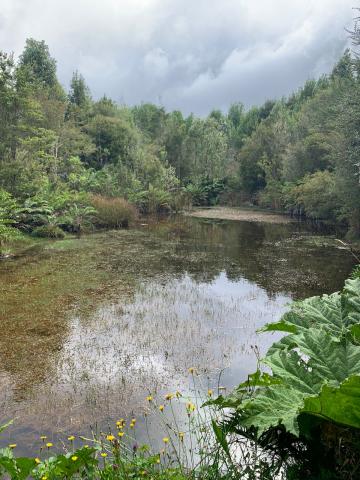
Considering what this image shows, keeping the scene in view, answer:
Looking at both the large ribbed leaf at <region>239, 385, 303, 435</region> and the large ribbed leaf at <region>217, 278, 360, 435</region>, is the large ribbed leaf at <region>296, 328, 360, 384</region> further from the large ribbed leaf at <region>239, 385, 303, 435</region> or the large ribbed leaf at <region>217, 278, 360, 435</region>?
the large ribbed leaf at <region>239, 385, 303, 435</region>

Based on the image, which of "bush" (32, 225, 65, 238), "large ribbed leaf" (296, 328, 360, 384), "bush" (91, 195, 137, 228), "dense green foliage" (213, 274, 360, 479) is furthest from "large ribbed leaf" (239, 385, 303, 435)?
"bush" (91, 195, 137, 228)

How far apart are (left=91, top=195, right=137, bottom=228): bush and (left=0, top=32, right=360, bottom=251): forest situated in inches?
2.4

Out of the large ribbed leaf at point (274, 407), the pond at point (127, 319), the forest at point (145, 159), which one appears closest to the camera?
the large ribbed leaf at point (274, 407)

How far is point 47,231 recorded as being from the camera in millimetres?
17406

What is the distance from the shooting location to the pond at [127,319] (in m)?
4.93

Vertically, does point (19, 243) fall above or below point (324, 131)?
below

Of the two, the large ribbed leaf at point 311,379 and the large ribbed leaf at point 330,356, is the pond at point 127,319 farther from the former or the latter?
the large ribbed leaf at point 330,356

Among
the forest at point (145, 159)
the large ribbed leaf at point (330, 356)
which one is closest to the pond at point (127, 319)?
the large ribbed leaf at point (330, 356)

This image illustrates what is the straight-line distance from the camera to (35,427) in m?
4.32

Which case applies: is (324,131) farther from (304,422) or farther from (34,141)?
(304,422)

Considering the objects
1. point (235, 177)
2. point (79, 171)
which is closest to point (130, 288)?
point (79, 171)

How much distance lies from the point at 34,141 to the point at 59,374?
13.8 metres

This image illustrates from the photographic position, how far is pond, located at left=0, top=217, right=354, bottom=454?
4930 mm

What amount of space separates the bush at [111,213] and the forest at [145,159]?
0.20ft
